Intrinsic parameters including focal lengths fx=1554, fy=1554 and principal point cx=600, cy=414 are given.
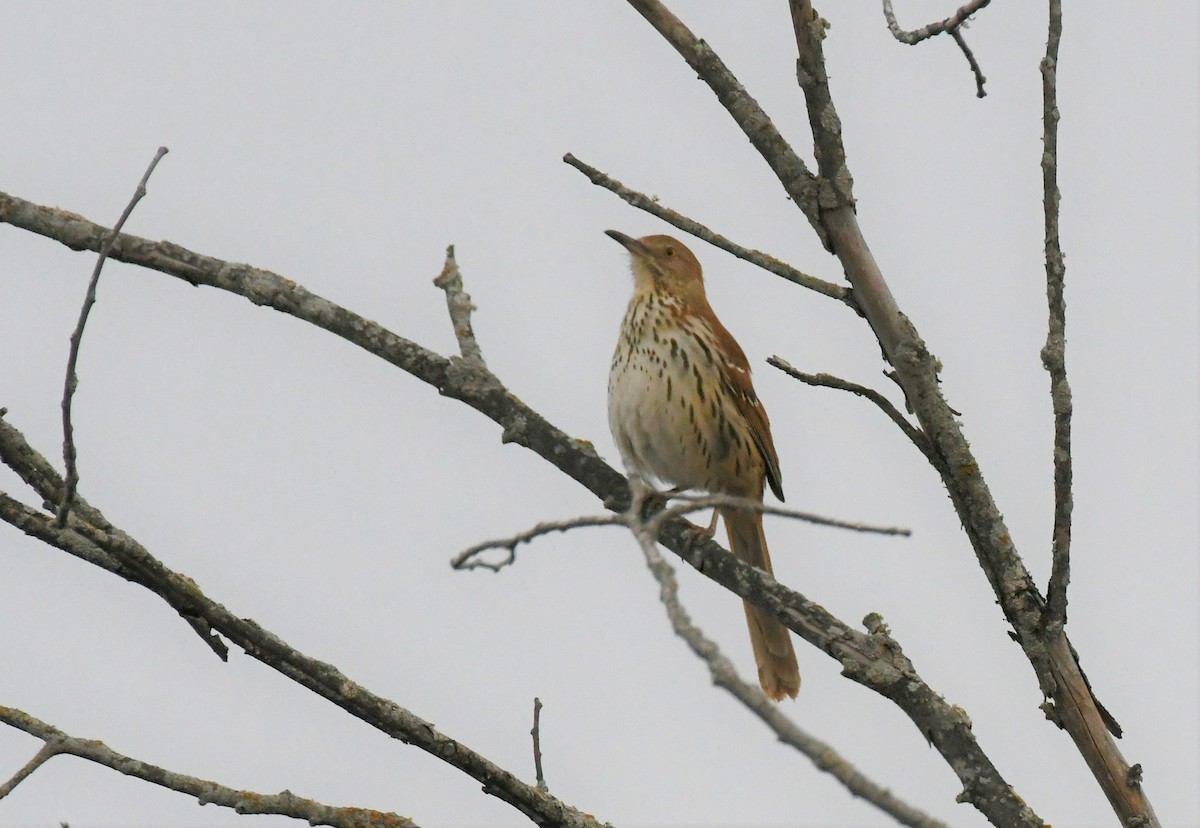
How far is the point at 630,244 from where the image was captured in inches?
270

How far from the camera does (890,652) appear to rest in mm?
3658

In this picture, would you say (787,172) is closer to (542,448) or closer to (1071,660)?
(542,448)

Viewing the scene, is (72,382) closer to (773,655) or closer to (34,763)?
(34,763)

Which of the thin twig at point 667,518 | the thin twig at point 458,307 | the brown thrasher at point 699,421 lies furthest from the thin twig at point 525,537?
the brown thrasher at point 699,421

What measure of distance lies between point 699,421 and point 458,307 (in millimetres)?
2060

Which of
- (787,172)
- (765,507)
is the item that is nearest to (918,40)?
(787,172)

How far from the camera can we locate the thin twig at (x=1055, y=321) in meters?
3.42

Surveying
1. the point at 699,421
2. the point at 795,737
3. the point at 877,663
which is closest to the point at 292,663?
the point at 877,663

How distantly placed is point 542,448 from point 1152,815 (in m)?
1.67

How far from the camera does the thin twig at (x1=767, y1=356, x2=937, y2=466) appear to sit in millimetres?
3662

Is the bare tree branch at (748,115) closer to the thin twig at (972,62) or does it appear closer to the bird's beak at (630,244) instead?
the thin twig at (972,62)

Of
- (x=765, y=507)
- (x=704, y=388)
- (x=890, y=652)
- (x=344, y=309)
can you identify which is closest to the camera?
(x=765, y=507)

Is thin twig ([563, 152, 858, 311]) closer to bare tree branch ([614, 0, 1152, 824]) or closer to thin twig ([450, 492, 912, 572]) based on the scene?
bare tree branch ([614, 0, 1152, 824])

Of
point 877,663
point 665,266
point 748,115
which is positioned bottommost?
point 877,663
